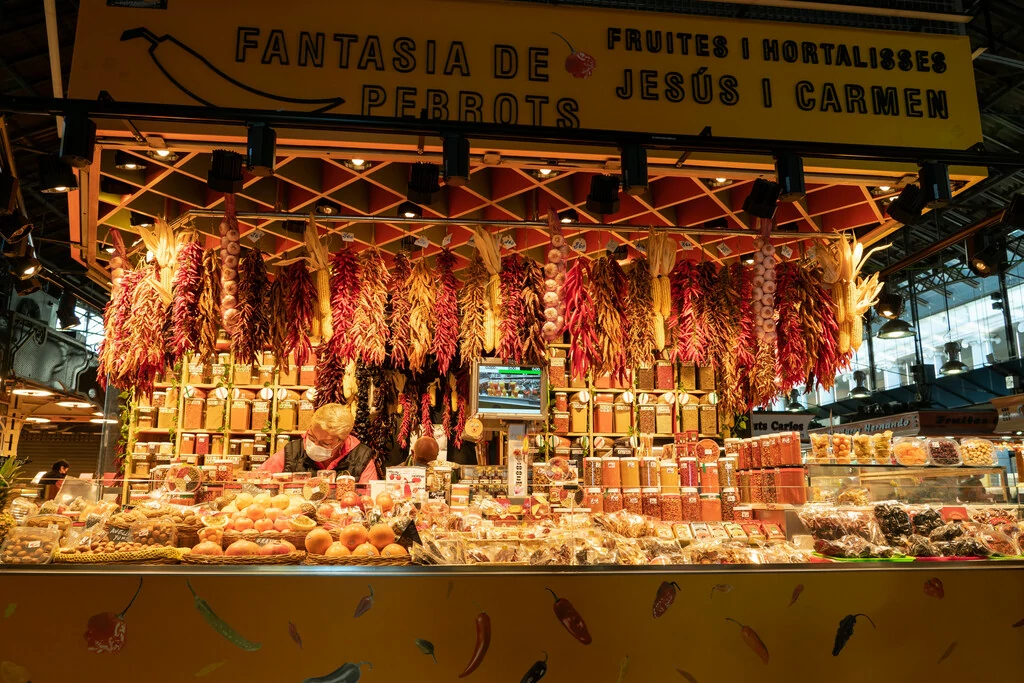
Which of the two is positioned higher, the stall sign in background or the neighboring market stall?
the stall sign in background

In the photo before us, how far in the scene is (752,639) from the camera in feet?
8.33

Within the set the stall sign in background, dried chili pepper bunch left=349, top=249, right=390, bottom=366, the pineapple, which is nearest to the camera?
the pineapple

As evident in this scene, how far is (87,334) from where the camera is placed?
18.3 m

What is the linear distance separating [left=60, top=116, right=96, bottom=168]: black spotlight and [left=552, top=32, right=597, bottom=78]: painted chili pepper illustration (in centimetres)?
256

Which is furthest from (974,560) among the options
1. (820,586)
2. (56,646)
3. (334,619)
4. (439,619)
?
(56,646)

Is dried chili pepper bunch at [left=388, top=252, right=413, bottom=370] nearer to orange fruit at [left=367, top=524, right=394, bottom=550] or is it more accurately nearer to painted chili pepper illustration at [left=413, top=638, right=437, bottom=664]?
orange fruit at [left=367, top=524, right=394, bottom=550]

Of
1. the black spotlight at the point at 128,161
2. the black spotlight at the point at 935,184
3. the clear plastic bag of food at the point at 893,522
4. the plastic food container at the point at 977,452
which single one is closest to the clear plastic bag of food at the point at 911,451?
the plastic food container at the point at 977,452

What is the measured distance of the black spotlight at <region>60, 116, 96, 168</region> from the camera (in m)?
3.39

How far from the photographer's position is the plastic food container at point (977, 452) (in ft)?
14.1

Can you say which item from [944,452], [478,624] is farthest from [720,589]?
[944,452]

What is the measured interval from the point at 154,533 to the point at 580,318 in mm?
3018

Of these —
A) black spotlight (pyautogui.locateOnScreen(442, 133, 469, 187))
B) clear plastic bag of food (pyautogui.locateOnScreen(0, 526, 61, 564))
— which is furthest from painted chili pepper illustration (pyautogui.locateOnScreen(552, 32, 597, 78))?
clear plastic bag of food (pyautogui.locateOnScreen(0, 526, 61, 564))

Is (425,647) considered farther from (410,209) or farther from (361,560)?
(410,209)

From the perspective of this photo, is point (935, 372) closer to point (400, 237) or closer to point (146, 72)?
point (400, 237)
